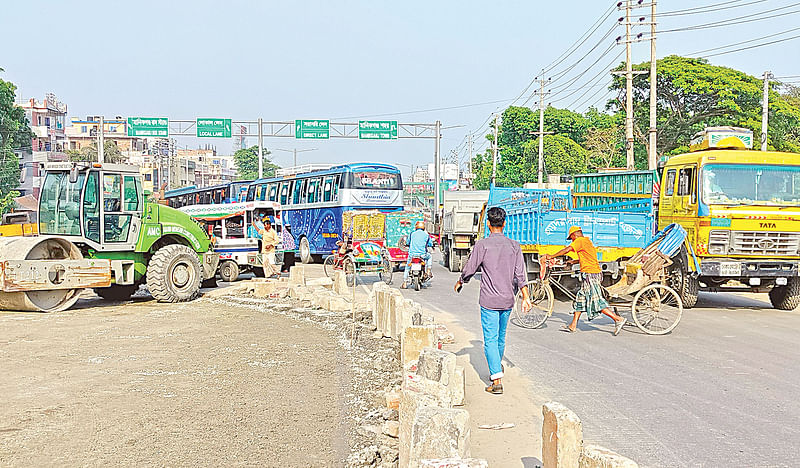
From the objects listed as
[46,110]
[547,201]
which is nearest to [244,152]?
[46,110]

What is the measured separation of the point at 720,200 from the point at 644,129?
32382mm

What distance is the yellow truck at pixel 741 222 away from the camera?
15.0 meters

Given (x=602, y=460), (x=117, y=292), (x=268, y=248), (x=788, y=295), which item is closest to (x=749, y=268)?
(x=788, y=295)

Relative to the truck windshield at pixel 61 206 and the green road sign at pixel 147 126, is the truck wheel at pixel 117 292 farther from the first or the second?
the green road sign at pixel 147 126

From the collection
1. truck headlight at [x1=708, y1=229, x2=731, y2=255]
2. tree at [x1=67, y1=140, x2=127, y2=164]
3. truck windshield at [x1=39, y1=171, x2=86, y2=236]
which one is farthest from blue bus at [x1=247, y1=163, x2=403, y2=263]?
tree at [x1=67, y1=140, x2=127, y2=164]

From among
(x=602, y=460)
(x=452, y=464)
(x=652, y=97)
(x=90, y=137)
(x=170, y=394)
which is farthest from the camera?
(x=90, y=137)

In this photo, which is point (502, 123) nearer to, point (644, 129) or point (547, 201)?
point (644, 129)

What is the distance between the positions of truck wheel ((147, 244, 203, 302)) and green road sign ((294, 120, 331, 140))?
32.3m

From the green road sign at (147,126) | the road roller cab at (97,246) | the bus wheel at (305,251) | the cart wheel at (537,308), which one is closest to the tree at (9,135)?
the green road sign at (147,126)

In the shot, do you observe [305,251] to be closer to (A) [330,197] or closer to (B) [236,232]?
(A) [330,197]

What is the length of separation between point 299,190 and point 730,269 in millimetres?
21161

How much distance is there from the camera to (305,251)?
32.1m

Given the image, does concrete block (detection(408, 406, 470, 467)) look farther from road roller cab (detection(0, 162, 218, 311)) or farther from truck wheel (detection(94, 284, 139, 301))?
truck wheel (detection(94, 284, 139, 301))

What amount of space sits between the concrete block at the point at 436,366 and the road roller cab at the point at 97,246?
983 centimetres
